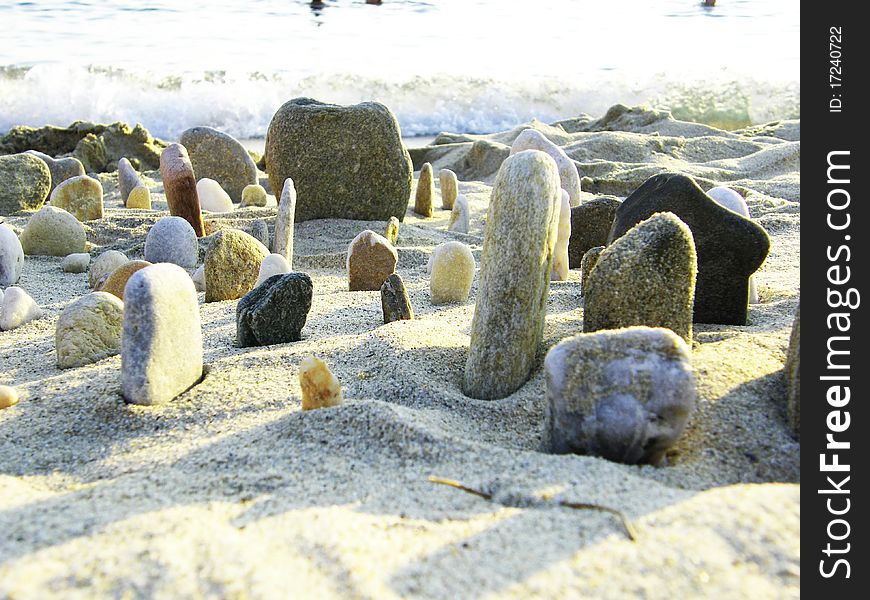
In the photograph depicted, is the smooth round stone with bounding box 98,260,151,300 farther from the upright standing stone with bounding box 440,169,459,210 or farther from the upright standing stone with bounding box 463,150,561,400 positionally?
the upright standing stone with bounding box 440,169,459,210

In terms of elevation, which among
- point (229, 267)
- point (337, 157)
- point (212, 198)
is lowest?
point (229, 267)

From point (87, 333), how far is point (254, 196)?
11.8 ft

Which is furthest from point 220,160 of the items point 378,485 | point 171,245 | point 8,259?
point 378,485

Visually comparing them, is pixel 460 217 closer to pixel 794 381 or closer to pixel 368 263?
pixel 368 263

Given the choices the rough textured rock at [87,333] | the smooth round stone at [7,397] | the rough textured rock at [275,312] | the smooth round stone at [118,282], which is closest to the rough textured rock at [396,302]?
the rough textured rock at [275,312]

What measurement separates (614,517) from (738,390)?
693mm

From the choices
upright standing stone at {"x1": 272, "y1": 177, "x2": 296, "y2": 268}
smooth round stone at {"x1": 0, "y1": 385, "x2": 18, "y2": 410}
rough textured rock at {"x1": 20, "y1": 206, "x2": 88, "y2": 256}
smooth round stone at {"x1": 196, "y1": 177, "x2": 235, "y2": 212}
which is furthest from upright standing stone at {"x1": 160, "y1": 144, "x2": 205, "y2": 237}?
smooth round stone at {"x1": 0, "y1": 385, "x2": 18, "y2": 410}

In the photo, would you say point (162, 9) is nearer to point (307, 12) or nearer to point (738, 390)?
point (307, 12)

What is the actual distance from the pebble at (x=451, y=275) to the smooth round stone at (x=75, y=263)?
2.10 meters

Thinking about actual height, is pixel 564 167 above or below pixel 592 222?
above

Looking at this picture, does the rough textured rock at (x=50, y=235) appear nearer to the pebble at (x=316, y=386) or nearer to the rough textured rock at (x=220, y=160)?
the rough textured rock at (x=220, y=160)

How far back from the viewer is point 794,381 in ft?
5.78

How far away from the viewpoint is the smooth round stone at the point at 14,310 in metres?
3.13

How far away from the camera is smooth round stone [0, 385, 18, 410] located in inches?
85.4
